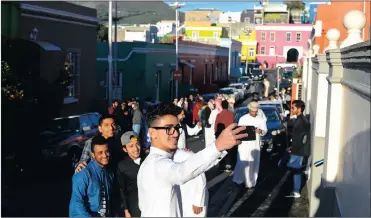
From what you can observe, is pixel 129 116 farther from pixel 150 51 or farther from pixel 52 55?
pixel 150 51

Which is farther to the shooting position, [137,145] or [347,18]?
[347,18]

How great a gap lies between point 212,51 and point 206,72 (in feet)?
8.86

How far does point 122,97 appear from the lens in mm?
29266

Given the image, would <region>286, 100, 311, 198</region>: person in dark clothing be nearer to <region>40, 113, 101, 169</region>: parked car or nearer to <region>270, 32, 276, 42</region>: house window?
<region>40, 113, 101, 169</region>: parked car

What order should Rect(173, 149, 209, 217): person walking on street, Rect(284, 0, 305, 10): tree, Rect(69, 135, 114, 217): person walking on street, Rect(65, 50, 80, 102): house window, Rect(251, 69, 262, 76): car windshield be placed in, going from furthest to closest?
Rect(251, 69, 262, 76): car windshield, Rect(284, 0, 305, 10): tree, Rect(65, 50, 80, 102): house window, Rect(69, 135, 114, 217): person walking on street, Rect(173, 149, 209, 217): person walking on street

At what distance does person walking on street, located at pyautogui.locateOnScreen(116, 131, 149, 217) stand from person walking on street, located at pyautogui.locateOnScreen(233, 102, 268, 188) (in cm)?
526

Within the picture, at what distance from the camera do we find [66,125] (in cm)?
1402

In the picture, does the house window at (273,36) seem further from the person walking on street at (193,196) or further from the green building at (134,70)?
the person walking on street at (193,196)

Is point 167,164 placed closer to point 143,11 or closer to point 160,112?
point 160,112

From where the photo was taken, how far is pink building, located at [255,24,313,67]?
235 ft

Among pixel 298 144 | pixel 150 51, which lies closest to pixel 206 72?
pixel 150 51

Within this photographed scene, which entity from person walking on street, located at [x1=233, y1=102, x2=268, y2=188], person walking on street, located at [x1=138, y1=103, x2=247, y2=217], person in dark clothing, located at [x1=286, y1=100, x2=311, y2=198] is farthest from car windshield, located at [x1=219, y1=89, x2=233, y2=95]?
person walking on street, located at [x1=138, y1=103, x2=247, y2=217]

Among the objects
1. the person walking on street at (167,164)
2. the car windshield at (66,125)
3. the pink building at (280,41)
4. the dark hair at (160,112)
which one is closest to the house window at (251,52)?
the pink building at (280,41)

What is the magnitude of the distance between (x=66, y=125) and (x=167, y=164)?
10772mm
